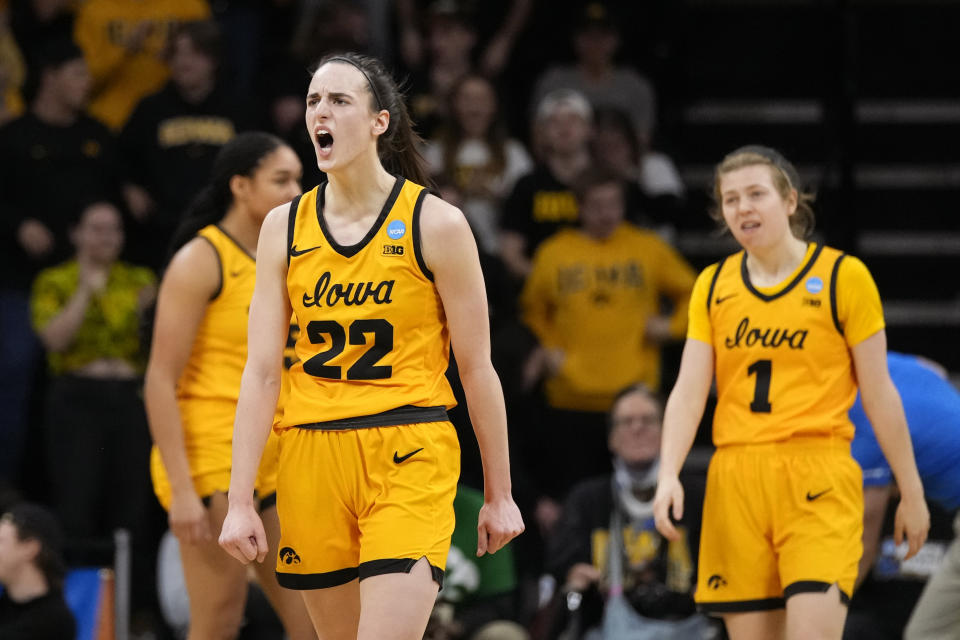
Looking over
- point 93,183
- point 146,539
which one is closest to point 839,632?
point 146,539

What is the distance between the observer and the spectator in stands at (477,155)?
8398mm

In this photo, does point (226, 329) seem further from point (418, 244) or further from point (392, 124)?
point (418, 244)

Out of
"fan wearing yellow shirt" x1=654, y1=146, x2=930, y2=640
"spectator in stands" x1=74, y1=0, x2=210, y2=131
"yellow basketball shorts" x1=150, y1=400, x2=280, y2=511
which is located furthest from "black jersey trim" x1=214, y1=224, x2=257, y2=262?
"spectator in stands" x1=74, y1=0, x2=210, y2=131

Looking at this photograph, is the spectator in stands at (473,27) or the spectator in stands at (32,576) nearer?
the spectator in stands at (32,576)

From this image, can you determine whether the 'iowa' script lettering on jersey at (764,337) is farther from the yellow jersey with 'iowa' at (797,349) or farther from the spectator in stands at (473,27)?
the spectator in stands at (473,27)

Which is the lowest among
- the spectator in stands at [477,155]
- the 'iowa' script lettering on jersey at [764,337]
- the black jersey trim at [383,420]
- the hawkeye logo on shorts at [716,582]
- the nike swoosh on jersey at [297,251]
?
the hawkeye logo on shorts at [716,582]

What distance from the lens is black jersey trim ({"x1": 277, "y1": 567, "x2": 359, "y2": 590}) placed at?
3.79 metres

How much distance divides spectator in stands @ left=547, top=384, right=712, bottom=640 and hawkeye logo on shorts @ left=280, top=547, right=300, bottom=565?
Result: 2650 millimetres

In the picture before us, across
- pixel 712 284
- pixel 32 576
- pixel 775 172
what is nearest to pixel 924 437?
pixel 712 284

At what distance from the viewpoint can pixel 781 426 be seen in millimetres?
4609

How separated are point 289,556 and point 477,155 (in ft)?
16.4

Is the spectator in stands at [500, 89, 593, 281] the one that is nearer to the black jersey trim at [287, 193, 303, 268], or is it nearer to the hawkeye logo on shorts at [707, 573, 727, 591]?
the hawkeye logo on shorts at [707, 573, 727, 591]

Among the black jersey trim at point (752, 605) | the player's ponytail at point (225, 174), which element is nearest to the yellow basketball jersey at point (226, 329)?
the player's ponytail at point (225, 174)

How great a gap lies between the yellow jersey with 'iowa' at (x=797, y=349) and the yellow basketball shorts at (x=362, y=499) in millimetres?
1254
